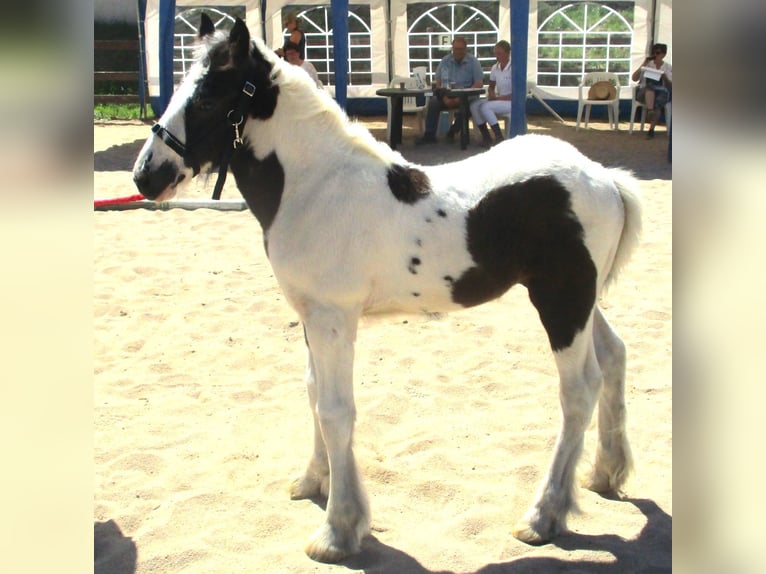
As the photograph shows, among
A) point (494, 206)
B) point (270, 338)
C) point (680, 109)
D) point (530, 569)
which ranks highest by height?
point (680, 109)

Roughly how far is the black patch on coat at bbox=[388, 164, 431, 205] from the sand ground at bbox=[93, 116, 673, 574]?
526mm

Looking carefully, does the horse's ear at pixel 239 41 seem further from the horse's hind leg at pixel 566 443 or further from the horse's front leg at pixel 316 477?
the horse's hind leg at pixel 566 443

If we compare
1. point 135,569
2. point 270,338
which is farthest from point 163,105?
point 135,569

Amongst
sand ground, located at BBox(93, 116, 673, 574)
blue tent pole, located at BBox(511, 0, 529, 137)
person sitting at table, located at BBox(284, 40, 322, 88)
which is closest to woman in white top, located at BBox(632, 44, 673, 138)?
blue tent pole, located at BBox(511, 0, 529, 137)

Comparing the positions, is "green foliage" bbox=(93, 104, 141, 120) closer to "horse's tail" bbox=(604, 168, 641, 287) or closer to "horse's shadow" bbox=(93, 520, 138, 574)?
"horse's shadow" bbox=(93, 520, 138, 574)

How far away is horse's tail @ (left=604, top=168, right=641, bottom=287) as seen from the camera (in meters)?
2.97

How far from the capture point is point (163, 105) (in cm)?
1212

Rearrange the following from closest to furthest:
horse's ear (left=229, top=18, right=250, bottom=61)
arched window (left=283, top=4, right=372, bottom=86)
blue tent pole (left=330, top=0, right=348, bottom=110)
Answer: horse's ear (left=229, top=18, right=250, bottom=61) < blue tent pole (left=330, top=0, right=348, bottom=110) < arched window (left=283, top=4, right=372, bottom=86)

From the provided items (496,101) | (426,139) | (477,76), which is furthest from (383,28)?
(496,101)

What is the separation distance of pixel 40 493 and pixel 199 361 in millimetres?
3656

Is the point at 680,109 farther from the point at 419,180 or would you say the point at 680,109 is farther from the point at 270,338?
the point at 270,338

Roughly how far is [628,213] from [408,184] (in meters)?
0.90

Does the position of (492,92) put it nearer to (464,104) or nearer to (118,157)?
(464,104)

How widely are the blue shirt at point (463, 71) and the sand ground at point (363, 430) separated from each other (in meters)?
7.29
